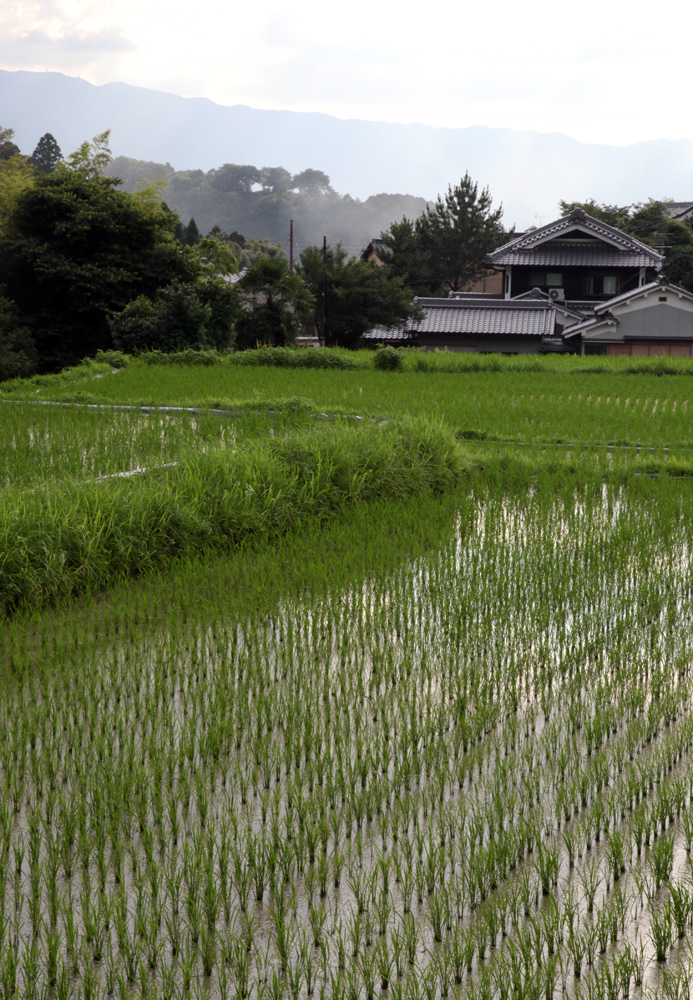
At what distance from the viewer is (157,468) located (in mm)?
5902

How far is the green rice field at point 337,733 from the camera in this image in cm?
189

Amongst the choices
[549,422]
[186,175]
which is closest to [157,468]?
[549,422]

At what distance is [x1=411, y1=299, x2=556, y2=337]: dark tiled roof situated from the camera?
2406 cm

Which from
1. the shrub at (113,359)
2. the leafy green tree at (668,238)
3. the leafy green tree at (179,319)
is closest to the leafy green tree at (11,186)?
the leafy green tree at (179,319)

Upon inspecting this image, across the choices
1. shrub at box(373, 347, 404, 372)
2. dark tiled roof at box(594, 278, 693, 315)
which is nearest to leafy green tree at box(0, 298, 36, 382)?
shrub at box(373, 347, 404, 372)

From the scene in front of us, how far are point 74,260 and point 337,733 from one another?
20.1 meters

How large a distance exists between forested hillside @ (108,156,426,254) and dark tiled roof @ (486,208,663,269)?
42.8 meters

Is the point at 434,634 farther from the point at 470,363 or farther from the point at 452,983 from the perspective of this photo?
the point at 470,363

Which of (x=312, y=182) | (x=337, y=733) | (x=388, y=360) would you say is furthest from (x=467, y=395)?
(x=312, y=182)

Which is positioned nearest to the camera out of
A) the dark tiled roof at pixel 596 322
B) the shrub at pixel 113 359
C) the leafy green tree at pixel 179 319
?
the shrub at pixel 113 359

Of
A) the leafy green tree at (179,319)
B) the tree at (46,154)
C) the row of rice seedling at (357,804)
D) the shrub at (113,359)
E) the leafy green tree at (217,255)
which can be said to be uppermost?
the tree at (46,154)

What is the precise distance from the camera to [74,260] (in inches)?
819

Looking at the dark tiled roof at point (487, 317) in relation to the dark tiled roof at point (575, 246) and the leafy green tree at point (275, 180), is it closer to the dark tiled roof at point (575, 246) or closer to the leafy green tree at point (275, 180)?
the dark tiled roof at point (575, 246)

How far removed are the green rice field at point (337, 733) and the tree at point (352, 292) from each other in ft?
59.3
